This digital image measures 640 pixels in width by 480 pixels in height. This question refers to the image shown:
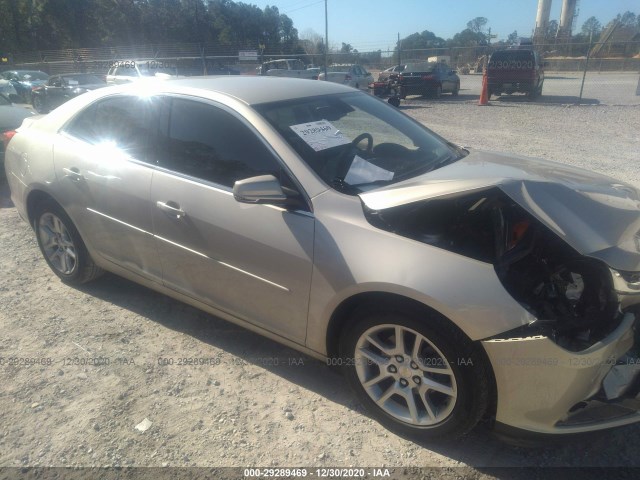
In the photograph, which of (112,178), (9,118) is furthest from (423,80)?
(112,178)

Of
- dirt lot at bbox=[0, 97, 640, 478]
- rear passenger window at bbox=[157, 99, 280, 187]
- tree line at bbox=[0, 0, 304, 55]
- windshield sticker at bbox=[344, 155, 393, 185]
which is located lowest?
dirt lot at bbox=[0, 97, 640, 478]

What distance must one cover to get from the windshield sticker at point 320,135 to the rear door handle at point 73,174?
1.68 m

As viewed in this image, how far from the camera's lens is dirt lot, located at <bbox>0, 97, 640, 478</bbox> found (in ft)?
7.50

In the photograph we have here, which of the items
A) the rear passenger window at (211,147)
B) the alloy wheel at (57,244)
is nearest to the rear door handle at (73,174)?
the alloy wheel at (57,244)

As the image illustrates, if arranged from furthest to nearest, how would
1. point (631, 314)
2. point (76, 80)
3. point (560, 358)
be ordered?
point (76, 80) → point (631, 314) → point (560, 358)

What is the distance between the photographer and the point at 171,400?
267 cm

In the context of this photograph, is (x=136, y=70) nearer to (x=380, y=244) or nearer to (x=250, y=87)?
(x=250, y=87)

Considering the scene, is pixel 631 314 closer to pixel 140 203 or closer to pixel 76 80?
pixel 140 203

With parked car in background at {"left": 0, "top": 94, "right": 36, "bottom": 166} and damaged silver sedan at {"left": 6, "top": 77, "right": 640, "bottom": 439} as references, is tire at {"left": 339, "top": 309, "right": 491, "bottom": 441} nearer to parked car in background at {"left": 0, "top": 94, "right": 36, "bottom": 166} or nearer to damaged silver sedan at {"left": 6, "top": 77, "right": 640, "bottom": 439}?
damaged silver sedan at {"left": 6, "top": 77, "right": 640, "bottom": 439}

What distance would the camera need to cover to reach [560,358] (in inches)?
74.2

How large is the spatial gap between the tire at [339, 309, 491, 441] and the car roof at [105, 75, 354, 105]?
148 centimetres

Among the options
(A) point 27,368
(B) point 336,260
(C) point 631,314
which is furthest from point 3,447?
(C) point 631,314

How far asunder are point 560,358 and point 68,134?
3.55 m

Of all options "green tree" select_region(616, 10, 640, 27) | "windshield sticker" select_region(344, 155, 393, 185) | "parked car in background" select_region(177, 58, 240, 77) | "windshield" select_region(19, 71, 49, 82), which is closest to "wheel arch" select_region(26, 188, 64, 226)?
"windshield sticker" select_region(344, 155, 393, 185)
